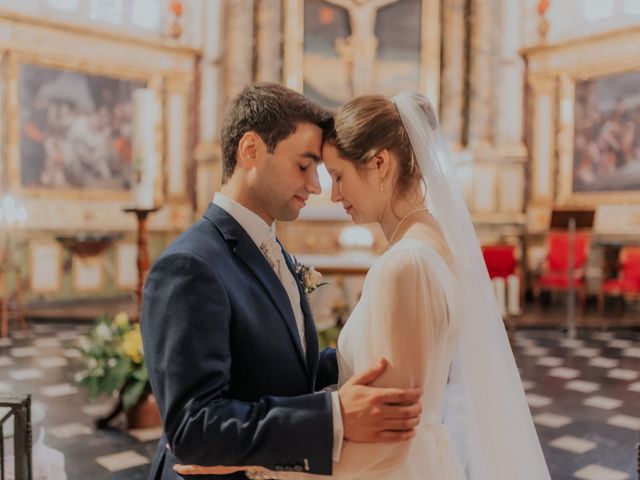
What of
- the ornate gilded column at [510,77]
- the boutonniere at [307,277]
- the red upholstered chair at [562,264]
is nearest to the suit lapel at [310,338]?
the boutonniere at [307,277]

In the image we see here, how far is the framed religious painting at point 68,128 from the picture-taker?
30.2 ft

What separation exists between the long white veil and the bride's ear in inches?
8.0

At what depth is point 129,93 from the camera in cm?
1024

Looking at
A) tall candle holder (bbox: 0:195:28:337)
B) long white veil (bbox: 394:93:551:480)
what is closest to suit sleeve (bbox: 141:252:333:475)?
long white veil (bbox: 394:93:551:480)

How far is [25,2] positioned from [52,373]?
19.4 feet

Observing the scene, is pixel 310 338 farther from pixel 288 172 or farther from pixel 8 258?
pixel 8 258

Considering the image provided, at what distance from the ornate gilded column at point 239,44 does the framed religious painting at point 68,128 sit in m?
1.37

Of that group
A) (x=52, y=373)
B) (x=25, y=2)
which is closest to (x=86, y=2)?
(x=25, y=2)

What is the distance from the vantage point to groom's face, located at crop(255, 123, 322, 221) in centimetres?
156

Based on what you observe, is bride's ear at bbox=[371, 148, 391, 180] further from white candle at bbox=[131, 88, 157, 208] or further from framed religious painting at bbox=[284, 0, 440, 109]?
framed religious painting at bbox=[284, 0, 440, 109]

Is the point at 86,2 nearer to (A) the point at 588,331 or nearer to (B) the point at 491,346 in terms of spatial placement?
(A) the point at 588,331

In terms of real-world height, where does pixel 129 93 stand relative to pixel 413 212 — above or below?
above

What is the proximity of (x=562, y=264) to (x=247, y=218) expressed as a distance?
348 inches

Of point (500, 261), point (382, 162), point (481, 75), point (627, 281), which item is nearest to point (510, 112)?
point (481, 75)
